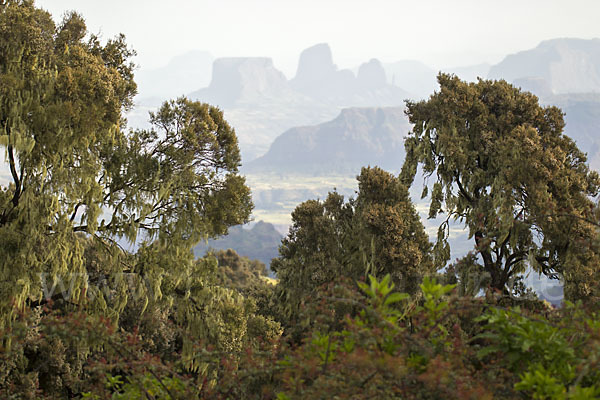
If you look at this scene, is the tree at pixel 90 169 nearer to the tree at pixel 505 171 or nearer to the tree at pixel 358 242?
the tree at pixel 358 242

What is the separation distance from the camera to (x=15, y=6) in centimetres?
1053

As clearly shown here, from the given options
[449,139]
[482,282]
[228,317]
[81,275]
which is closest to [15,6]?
[81,275]

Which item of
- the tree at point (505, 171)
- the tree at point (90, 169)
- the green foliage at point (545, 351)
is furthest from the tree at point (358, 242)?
the green foliage at point (545, 351)

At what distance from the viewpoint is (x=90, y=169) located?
11.1 meters

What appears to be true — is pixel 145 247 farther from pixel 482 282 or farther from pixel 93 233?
pixel 482 282

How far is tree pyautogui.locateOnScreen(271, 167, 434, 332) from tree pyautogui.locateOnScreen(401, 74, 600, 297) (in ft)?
3.89

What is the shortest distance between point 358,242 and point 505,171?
416 centimetres

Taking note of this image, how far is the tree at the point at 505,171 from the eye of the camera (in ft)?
41.4

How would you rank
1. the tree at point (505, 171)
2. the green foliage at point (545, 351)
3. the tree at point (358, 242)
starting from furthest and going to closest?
1. the tree at point (358, 242)
2. the tree at point (505, 171)
3. the green foliage at point (545, 351)

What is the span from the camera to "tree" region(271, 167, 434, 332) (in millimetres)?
13906

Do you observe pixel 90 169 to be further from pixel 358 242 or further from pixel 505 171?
pixel 505 171

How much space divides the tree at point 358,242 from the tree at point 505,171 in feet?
3.89

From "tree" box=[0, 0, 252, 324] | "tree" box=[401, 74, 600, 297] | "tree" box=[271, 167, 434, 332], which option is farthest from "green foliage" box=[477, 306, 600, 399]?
"tree" box=[271, 167, 434, 332]

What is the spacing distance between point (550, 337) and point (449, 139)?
1133 cm
